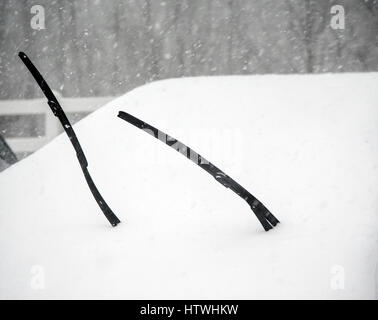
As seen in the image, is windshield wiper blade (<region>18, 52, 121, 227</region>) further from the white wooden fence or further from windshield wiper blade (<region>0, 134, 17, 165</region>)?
the white wooden fence

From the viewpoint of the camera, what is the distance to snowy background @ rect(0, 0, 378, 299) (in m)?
1.71

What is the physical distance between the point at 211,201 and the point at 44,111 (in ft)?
11.0

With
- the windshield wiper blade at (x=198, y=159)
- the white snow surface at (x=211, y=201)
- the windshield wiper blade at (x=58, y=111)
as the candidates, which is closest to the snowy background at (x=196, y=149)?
the white snow surface at (x=211, y=201)

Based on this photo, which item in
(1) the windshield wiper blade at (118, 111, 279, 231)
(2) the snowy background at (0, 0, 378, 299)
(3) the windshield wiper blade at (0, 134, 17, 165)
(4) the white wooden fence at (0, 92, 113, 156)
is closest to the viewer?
(1) the windshield wiper blade at (118, 111, 279, 231)

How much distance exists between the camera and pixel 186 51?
191 inches

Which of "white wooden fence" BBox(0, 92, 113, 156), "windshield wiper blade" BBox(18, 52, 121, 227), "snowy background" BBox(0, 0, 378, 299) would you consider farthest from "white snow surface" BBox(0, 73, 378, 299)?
"white wooden fence" BBox(0, 92, 113, 156)

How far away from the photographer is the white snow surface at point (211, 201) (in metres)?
1.65

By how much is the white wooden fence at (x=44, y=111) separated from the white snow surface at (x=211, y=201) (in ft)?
3.66

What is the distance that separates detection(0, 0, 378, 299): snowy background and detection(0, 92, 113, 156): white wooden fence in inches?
0.9

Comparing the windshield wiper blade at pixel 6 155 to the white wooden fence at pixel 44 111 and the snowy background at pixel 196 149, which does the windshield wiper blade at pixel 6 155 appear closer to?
the snowy background at pixel 196 149

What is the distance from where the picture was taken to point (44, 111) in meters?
4.51

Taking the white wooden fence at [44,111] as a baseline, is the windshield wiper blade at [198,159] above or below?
below

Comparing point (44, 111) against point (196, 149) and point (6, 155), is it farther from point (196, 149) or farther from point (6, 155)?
point (196, 149)
